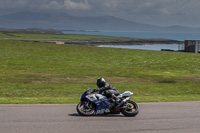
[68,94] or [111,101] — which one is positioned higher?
[111,101]

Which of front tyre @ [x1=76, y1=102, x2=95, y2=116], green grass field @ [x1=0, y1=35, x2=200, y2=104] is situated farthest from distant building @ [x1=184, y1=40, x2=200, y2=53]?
front tyre @ [x1=76, y1=102, x2=95, y2=116]

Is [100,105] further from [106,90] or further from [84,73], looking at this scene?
[84,73]

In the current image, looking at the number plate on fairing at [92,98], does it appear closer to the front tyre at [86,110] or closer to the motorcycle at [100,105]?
the motorcycle at [100,105]

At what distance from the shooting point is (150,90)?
27703 mm

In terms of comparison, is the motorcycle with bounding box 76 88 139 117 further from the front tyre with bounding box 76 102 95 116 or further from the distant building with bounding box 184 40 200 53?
the distant building with bounding box 184 40 200 53

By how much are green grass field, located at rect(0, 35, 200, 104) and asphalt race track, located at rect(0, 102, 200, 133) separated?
4.03 m

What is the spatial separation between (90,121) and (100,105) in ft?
3.66

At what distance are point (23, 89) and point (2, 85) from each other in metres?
2.79

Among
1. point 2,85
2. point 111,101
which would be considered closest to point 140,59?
point 2,85

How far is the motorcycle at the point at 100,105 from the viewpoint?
14.0m

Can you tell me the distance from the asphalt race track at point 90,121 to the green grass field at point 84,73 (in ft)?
13.2

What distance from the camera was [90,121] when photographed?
13.1 metres

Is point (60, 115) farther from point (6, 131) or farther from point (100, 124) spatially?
point (6, 131)

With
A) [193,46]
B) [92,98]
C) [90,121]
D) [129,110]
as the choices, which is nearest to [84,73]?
[129,110]
